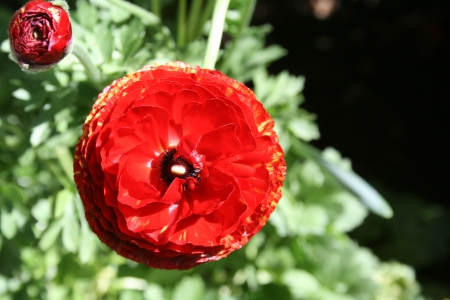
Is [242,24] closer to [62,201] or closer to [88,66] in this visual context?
[88,66]

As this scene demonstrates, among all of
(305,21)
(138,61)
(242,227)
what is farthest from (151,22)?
(305,21)

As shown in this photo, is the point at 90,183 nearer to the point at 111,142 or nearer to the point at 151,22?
the point at 111,142

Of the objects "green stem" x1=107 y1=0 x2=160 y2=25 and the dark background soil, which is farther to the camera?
the dark background soil

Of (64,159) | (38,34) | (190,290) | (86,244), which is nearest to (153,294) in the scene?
(190,290)

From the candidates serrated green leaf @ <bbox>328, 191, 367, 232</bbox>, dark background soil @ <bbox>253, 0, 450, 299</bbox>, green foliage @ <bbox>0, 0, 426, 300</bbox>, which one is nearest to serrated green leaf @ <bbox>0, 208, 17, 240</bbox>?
green foliage @ <bbox>0, 0, 426, 300</bbox>

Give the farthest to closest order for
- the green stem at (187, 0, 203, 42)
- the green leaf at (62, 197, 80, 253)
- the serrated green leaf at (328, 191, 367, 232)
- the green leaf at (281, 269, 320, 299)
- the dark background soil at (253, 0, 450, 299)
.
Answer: the dark background soil at (253, 0, 450, 299) → the serrated green leaf at (328, 191, 367, 232) → the green leaf at (281, 269, 320, 299) → the green stem at (187, 0, 203, 42) → the green leaf at (62, 197, 80, 253)

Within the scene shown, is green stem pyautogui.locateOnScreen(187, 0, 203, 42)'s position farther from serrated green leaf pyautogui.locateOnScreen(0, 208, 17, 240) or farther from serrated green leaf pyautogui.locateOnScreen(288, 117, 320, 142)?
serrated green leaf pyautogui.locateOnScreen(0, 208, 17, 240)
